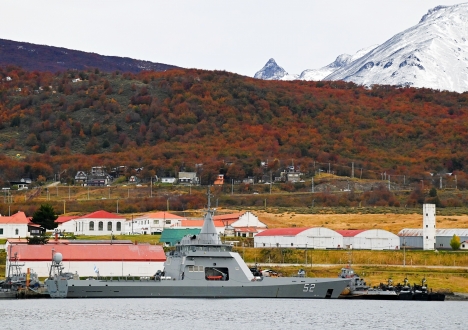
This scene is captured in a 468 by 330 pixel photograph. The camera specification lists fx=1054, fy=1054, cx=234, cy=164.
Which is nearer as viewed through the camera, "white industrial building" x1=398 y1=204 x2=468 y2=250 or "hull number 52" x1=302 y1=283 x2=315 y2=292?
"hull number 52" x1=302 y1=283 x2=315 y2=292

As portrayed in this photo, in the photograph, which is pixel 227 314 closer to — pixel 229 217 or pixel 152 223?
pixel 229 217

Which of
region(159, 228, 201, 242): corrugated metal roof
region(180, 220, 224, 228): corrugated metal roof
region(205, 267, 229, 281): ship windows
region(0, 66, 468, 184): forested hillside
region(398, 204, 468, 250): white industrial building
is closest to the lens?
region(205, 267, 229, 281): ship windows

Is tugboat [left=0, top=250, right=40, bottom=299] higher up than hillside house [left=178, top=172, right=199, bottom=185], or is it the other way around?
hillside house [left=178, top=172, right=199, bottom=185]

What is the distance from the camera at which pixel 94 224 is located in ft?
365

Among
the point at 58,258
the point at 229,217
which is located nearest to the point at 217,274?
the point at 58,258

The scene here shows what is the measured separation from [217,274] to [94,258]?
38.6 feet

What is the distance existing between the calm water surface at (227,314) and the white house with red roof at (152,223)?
4088 cm

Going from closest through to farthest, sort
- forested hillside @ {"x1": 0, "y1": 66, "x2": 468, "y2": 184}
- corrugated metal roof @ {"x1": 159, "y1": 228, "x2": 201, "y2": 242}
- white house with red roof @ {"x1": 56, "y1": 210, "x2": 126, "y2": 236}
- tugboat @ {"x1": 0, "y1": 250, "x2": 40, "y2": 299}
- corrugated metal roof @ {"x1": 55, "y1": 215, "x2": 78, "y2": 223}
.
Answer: tugboat @ {"x1": 0, "y1": 250, "x2": 40, "y2": 299} → corrugated metal roof @ {"x1": 159, "y1": 228, "x2": 201, "y2": 242} → white house with red roof @ {"x1": 56, "y1": 210, "x2": 126, "y2": 236} → corrugated metal roof @ {"x1": 55, "y1": 215, "x2": 78, "y2": 223} → forested hillside @ {"x1": 0, "y1": 66, "x2": 468, "y2": 184}

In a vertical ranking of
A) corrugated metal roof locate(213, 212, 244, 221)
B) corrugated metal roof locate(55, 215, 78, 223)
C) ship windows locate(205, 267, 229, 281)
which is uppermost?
corrugated metal roof locate(213, 212, 244, 221)

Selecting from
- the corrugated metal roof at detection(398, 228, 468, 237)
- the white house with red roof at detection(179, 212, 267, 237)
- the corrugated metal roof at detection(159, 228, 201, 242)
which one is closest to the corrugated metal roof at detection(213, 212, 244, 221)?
the white house with red roof at detection(179, 212, 267, 237)

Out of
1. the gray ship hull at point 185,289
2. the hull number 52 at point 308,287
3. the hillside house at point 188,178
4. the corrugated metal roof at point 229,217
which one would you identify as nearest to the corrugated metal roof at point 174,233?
the corrugated metal roof at point 229,217

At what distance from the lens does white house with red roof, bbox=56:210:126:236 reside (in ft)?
362

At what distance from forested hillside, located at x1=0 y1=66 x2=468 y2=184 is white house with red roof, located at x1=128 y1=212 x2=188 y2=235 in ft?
122

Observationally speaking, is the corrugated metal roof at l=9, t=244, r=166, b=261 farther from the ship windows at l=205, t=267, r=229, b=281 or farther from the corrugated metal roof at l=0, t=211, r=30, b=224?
the corrugated metal roof at l=0, t=211, r=30, b=224
